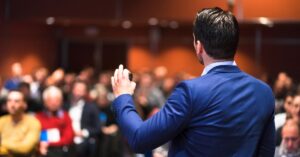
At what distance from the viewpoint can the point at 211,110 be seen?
79.4 inches

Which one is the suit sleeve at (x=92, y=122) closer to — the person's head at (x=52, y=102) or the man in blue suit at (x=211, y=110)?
the person's head at (x=52, y=102)

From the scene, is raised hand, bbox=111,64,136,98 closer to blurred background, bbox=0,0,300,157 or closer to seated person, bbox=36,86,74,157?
blurred background, bbox=0,0,300,157

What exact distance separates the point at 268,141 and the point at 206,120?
0.85ft

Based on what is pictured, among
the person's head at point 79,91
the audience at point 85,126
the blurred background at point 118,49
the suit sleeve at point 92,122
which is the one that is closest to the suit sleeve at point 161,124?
the blurred background at point 118,49

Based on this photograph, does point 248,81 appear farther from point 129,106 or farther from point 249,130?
point 129,106

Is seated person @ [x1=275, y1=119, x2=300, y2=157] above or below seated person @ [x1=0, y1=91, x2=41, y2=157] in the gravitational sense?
above

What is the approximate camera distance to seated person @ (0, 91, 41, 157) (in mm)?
6488

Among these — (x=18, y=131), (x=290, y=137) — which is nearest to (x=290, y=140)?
(x=290, y=137)

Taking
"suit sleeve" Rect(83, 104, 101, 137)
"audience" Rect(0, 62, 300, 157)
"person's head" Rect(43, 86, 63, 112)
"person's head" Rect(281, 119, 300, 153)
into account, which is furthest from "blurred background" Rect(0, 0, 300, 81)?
"person's head" Rect(281, 119, 300, 153)

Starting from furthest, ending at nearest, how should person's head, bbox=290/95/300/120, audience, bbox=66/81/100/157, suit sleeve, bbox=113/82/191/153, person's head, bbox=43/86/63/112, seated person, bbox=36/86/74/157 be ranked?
audience, bbox=66/81/100/157
person's head, bbox=43/86/63/112
seated person, bbox=36/86/74/157
person's head, bbox=290/95/300/120
suit sleeve, bbox=113/82/191/153

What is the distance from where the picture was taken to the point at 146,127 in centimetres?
199

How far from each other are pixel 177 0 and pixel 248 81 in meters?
8.86

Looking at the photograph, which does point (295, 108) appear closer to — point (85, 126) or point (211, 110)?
point (211, 110)

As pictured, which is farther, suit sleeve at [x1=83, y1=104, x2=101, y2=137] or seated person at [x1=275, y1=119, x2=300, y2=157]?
suit sleeve at [x1=83, y1=104, x2=101, y2=137]
